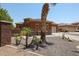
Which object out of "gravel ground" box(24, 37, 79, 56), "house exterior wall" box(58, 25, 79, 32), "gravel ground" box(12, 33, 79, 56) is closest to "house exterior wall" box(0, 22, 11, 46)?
"gravel ground" box(12, 33, 79, 56)

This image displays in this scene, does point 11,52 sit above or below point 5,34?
below

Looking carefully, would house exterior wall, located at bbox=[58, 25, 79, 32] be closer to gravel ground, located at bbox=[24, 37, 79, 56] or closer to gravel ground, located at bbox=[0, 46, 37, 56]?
gravel ground, located at bbox=[24, 37, 79, 56]

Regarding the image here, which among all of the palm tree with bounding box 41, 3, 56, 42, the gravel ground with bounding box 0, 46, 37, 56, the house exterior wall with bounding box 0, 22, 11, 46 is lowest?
the gravel ground with bounding box 0, 46, 37, 56

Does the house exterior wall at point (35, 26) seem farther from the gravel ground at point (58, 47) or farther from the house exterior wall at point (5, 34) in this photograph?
the house exterior wall at point (5, 34)

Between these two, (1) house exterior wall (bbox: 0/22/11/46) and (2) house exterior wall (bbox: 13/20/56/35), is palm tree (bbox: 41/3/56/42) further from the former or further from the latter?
(1) house exterior wall (bbox: 0/22/11/46)

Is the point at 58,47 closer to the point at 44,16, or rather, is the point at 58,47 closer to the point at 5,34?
the point at 44,16

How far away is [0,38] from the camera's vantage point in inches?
297

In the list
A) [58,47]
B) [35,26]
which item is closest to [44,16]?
[35,26]

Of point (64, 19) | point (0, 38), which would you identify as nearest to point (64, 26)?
point (64, 19)

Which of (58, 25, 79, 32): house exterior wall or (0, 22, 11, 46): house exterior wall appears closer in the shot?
(58, 25, 79, 32): house exterior wall

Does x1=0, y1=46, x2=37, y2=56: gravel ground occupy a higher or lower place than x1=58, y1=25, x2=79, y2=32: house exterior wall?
lower

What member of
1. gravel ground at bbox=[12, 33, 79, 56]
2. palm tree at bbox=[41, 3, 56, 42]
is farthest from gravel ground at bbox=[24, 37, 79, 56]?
palm tree at bbox=[41, 3, 56, 42]

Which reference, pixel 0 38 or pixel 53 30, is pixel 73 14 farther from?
pixel 0 38

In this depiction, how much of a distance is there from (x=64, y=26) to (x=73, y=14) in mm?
266
